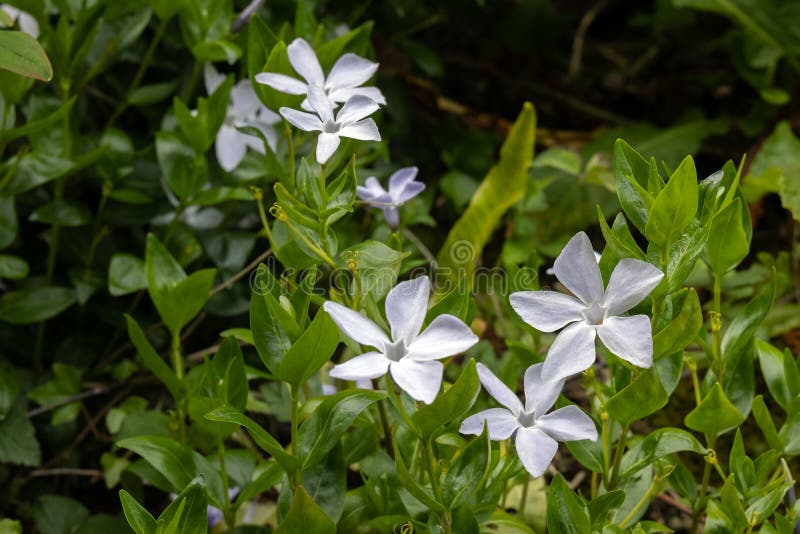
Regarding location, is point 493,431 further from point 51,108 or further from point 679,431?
point 51,108

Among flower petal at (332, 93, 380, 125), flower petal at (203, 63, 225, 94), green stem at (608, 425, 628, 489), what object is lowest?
green stem at (608, 425, 628, 489)

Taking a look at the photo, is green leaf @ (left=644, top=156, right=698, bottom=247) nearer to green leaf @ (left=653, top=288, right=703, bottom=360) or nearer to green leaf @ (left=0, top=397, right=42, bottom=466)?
green leaf @ (left=653, top=288, right=703, bottom=360)

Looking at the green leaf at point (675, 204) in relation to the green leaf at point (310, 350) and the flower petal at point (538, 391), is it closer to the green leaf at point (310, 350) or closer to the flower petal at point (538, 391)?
the flower petal at point (538, 391)

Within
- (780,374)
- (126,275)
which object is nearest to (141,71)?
(126,275)

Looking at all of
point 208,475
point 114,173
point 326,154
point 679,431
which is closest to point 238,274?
point 114,173

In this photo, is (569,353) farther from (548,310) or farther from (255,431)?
(255,431)

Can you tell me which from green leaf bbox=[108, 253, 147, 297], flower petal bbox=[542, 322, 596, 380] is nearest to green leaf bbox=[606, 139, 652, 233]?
flower petal bbox=[542, 322, 596, 380]
